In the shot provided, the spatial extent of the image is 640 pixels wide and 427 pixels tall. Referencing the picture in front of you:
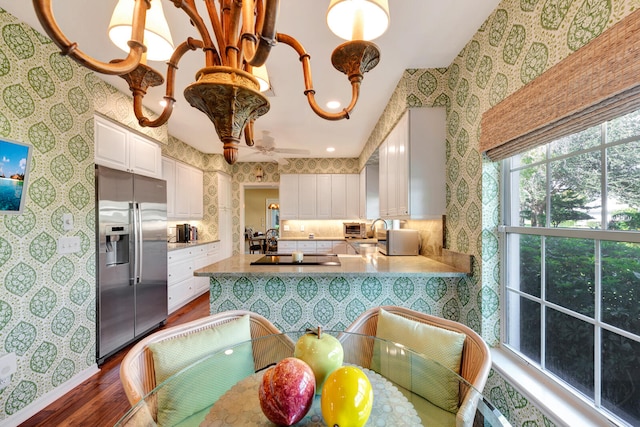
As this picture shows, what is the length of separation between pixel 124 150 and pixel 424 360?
10.3 ft

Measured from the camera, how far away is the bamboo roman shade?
90 centimetres

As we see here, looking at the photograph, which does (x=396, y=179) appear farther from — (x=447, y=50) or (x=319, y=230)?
(x=319, y=230)

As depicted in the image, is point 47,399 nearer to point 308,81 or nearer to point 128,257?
point 128,257

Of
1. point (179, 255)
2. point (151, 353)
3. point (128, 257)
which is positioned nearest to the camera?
point (151, 353)

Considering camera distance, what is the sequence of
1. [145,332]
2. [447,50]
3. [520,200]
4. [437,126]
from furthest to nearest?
[145,332] → [437,126] → [447,50] → [520,200]

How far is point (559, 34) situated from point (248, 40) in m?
1.36

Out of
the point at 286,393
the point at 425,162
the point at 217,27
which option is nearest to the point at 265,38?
the point at 217,27

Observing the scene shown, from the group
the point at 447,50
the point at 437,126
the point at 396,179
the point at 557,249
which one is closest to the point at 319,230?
the point at 396,179

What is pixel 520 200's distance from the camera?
5.28 feet

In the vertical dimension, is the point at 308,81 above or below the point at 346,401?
above

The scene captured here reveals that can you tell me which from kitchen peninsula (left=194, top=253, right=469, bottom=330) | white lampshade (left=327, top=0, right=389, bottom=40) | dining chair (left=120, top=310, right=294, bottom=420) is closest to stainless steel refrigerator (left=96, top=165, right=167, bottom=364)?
kitchen peninsula (left=194, top=253, right=469, bottom=330)

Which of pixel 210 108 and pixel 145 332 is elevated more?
pixel 210 108

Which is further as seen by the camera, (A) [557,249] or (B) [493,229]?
(B) [493,229]

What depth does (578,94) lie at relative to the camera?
106 centimetres
